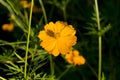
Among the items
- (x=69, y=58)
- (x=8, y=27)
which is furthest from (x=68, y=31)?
(x=8, y=27)

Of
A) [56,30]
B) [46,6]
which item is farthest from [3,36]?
[56,30]

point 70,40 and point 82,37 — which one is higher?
point 82,37

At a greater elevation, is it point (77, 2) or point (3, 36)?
point (77, 2)

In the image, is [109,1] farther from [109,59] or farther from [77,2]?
[109,59]

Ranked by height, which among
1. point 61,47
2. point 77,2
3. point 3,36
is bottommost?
point 61,47

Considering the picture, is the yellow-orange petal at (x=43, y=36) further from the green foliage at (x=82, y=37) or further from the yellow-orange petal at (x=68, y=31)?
the green foliage at (x=82, y=37)

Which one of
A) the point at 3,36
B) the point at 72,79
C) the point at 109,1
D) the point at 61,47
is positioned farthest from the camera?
the point at 109,1

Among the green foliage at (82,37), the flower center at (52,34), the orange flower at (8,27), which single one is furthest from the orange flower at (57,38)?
the orange flower at (8,27)

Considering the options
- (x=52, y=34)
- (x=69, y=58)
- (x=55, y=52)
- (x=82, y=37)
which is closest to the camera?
(x=55, y=52)

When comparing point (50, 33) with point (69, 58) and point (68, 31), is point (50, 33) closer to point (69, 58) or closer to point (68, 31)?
point (68, 31)
